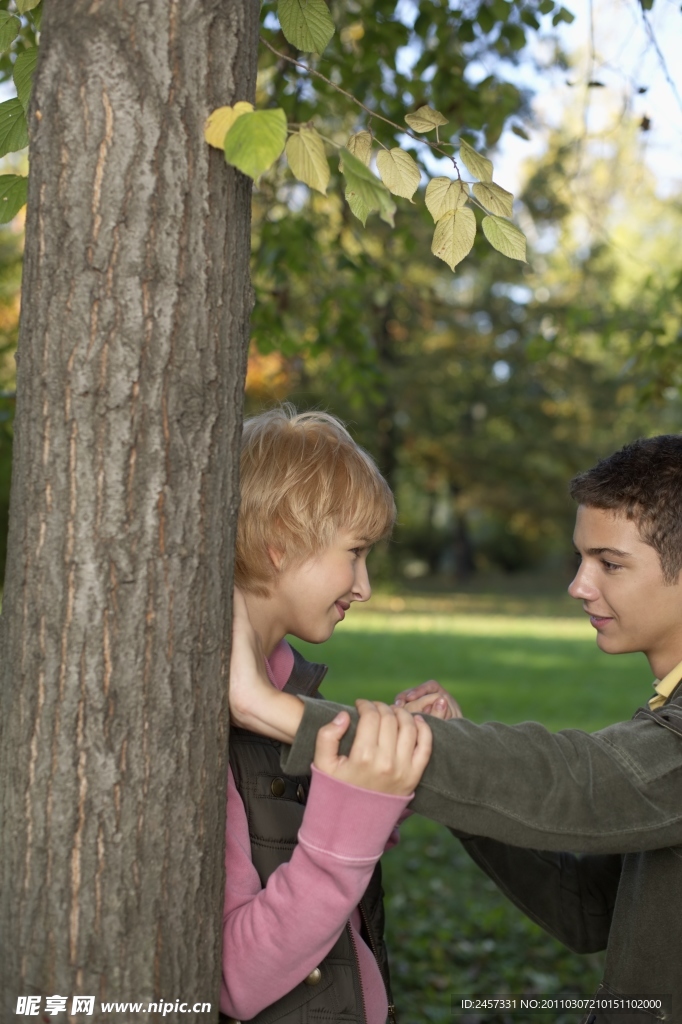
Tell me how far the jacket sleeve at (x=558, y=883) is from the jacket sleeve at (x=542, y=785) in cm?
73

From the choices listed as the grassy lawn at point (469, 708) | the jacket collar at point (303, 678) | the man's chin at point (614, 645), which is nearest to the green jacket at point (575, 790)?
the man's chin at point (614, 645)

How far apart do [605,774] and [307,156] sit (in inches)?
46.8

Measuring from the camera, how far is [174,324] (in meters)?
1.57

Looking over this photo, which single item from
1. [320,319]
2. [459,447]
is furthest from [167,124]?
[459,447]

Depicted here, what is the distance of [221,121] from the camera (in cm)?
154

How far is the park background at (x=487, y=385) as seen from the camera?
473cm

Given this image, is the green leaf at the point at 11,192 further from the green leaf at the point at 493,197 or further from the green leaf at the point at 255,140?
the green leaf at the point at 493,197

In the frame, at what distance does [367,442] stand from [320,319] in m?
20.9

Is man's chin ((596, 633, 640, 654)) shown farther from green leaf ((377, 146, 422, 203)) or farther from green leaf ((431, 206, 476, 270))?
green leaf ((377, 146, 422, 203))

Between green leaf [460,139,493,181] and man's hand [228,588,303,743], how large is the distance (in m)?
0.91

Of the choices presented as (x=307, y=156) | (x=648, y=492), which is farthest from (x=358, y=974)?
(x=307, y=156)

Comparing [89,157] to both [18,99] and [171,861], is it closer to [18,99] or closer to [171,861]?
[18,99]

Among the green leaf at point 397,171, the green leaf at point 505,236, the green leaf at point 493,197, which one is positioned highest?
the green leaf at point 397,171

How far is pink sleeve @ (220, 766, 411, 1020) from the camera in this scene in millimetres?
1655
